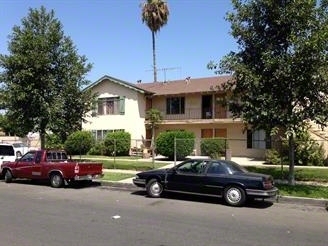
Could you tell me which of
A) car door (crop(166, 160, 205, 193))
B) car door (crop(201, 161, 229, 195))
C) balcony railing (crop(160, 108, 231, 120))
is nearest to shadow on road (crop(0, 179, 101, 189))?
car door (crop(166, 160, 205, 193))

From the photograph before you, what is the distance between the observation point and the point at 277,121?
16969 mm

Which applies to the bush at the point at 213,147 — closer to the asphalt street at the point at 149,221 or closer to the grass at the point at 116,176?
the grass at the point at 116,176

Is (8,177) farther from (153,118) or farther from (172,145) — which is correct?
(153,118)

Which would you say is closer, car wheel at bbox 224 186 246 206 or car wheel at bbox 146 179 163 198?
car wheel at bbox 224 186 246 206

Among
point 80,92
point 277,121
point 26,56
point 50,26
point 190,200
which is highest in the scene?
point 50,26

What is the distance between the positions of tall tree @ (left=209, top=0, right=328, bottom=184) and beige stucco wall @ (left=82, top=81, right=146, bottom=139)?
23.6 meters

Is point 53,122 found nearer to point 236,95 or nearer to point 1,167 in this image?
point 1,167

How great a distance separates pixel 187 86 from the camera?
137ft

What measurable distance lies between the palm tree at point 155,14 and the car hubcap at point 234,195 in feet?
135

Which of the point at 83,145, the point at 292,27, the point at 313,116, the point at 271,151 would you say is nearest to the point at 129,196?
the point at 313,116

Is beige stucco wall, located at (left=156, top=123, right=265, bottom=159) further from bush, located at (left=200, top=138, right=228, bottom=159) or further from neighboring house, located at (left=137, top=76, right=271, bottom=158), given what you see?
bush, located at (left=200, top=138, right=228, bottom=159)

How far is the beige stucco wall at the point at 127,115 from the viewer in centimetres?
4119

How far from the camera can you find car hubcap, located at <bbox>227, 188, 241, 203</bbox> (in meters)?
14.6

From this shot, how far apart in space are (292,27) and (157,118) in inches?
937
